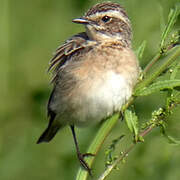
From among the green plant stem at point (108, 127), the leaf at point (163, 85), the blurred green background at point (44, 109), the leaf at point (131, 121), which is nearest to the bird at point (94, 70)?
the blurred green background at point (44, 109)

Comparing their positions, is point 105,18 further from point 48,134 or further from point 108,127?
point 108,127

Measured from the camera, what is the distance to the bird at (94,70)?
4.93m

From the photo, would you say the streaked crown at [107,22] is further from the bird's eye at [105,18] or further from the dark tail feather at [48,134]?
the dark tail feather at [48,134]

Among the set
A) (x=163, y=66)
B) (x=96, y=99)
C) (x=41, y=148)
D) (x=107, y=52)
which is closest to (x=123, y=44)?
(x=107, y=52)

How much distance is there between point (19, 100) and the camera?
19.6 feet

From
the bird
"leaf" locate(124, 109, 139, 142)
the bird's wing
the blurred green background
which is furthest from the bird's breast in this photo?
"leaf" locate(124, 109, 139, 142)

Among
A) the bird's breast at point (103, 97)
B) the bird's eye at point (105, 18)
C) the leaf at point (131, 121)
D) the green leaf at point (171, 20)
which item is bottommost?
the bird's breast at point (103, 97)

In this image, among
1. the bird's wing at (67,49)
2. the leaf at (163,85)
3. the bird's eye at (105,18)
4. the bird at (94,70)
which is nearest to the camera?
the leaf at (163,85)

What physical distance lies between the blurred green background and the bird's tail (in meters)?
0.07

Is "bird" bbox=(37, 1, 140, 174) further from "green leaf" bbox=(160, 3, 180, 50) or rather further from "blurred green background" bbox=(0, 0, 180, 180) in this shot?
"green leaf" bbox=(160, 3, 180, 50)

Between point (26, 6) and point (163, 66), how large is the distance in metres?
3.75

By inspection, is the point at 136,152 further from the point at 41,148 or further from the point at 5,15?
the point at 5,15

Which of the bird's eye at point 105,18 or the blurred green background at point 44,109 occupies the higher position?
the bird's eye at point 105,18

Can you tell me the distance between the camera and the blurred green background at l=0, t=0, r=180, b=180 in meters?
4.87
